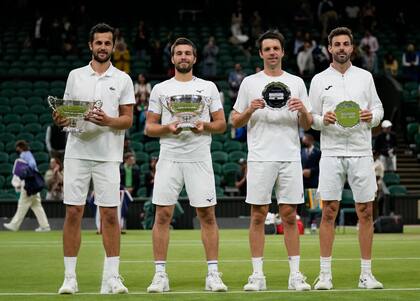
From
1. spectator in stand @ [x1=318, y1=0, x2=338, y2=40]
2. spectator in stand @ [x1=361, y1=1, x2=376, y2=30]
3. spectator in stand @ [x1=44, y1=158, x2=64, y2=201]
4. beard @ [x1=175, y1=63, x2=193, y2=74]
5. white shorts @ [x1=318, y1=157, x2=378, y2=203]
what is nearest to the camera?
beard @ [x1=175, y1=63, x2=193, y2=74]

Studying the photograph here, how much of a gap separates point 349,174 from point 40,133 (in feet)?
63.2

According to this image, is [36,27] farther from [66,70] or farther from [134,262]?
[134,262]

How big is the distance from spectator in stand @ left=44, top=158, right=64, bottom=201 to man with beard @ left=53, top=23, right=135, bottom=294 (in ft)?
48.8

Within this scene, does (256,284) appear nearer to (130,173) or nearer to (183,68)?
(183,68)

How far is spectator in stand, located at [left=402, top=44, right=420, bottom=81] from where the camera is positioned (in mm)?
31047

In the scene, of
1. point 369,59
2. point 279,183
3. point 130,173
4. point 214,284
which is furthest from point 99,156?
point 369,59

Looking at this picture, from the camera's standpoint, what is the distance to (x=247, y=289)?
9.72 metres

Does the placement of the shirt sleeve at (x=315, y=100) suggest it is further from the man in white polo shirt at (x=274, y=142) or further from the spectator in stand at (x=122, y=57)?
the spectator in stand at (x=122, y=57)

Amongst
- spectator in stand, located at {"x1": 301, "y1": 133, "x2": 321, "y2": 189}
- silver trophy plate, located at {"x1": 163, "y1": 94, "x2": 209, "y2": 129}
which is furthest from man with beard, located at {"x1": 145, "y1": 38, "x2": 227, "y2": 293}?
spectator in stand, located at {"x1": 301, "y1": 133, "x2": 321, "y2": 189}

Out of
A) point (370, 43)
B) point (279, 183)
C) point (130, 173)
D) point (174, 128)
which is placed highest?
point (370, 43)

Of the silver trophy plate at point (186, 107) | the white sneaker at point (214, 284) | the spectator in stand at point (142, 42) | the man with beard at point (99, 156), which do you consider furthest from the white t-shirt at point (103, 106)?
the spectator in stand at point (142, 42)

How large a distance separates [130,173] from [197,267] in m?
11.8

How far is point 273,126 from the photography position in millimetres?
10055

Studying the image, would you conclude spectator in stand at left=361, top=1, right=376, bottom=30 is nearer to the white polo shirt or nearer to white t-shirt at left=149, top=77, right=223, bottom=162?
the white polo shirt
